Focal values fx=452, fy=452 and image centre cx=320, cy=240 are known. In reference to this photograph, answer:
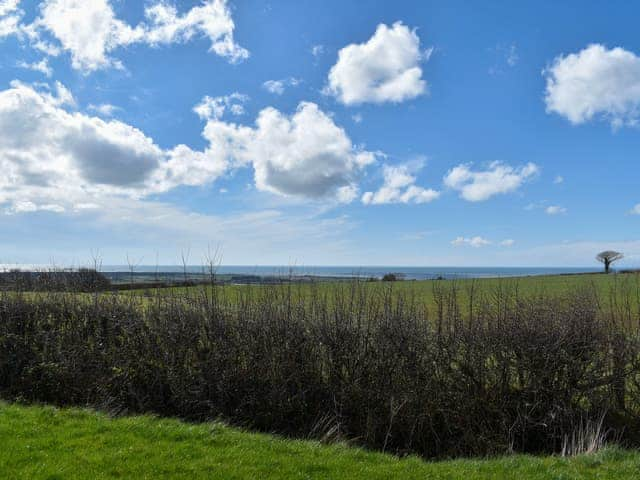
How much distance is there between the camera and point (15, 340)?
987cm

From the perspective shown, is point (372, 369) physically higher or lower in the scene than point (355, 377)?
higher

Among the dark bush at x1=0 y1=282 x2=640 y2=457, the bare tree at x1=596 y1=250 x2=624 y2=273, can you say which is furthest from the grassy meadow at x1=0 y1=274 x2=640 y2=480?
the bare tree at x1=596 y1=250 x2=624 y2=273

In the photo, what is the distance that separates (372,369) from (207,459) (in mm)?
3559

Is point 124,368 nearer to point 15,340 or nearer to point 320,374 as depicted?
point 15,340

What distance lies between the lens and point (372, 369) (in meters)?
8.12

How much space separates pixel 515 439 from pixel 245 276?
21.3ft

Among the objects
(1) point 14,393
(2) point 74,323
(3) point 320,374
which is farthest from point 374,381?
(1) point 14,393

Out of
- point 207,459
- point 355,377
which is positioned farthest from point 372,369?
point 207,459

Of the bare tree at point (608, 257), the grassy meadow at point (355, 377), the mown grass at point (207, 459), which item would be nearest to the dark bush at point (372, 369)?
the grassy meadow at point (355, 377)

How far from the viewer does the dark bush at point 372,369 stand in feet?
25.7

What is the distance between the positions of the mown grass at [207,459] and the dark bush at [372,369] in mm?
1526

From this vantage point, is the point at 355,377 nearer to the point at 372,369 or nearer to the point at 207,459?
the point at 372,369

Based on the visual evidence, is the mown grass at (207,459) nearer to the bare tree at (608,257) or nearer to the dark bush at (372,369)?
the dark bush at (372,369)

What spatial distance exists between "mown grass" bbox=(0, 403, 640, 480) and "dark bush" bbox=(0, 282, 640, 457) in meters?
1.53
